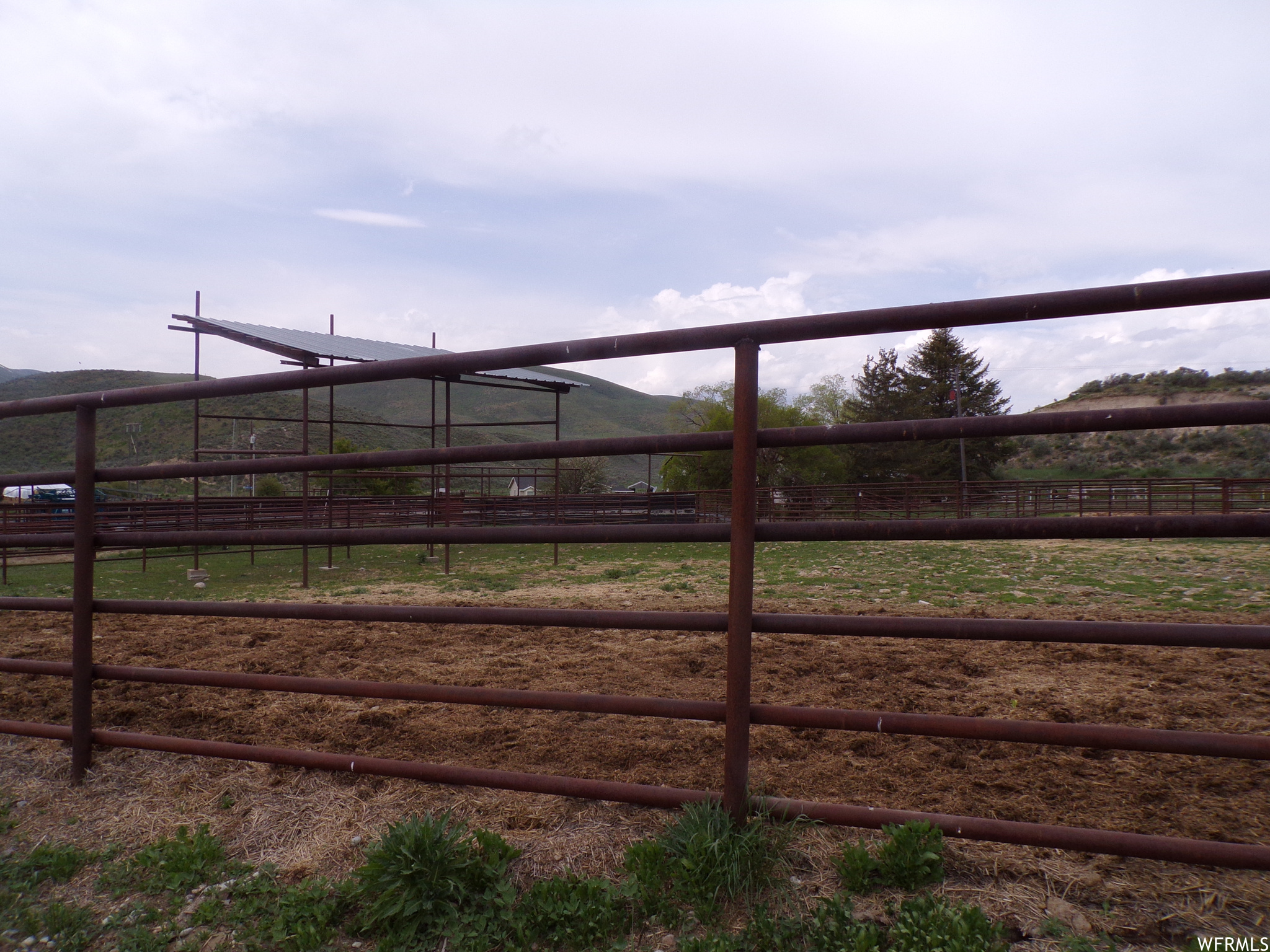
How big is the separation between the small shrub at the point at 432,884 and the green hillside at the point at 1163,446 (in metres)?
43.0

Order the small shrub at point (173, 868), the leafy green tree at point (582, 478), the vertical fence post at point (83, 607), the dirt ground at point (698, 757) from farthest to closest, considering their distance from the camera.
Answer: the leafy green tree at point (582, 478)
the vertical fence post at point (83, 607)
the small shrub at point (173, 868)
the dirt ground at point (698, 757)

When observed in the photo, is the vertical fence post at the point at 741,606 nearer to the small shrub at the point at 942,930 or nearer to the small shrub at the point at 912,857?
the small shrub at the point at 912,857

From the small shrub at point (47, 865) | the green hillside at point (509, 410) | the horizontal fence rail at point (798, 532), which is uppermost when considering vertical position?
the green hillside at point (509, 410)

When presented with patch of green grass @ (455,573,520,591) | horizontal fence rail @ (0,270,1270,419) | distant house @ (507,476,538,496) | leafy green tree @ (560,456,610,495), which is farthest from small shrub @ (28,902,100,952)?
leafy green tree @ (560,456,610,495)

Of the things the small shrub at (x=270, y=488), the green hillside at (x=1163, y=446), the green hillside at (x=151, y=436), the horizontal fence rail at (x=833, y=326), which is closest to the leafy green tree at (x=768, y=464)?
the green hillside at (x=1163, y=446)

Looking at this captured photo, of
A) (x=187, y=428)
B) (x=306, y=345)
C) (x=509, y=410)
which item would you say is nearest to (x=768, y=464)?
(x=306, y=345)

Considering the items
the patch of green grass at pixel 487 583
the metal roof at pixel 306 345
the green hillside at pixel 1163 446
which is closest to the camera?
the patch of green grass at pixel 487 583

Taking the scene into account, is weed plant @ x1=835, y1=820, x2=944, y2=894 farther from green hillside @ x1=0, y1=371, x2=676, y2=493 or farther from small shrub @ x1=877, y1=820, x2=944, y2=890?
green hillside @ x1=0, y1=371, x2=676, y2=493

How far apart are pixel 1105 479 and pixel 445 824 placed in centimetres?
2343

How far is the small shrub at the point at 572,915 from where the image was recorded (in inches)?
70.3

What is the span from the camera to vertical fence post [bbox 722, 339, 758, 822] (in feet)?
6.68

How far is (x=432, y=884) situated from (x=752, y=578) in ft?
3.71

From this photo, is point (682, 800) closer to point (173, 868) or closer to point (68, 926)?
point (173, 868)

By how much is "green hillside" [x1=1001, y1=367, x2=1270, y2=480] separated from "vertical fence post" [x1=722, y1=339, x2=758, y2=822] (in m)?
42.5
